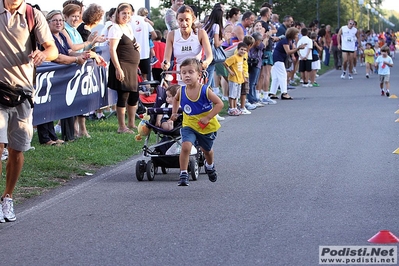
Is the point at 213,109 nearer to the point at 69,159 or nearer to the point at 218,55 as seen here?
the point at 69,159

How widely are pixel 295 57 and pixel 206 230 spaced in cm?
1803

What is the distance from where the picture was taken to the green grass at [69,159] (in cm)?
929

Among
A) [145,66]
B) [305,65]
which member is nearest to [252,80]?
[145,66]

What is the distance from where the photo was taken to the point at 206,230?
6797 millimetres

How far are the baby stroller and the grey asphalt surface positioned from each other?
0.47ft

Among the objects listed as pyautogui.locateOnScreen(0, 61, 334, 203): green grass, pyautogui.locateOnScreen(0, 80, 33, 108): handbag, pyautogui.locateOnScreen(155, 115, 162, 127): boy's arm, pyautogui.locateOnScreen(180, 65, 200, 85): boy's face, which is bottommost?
pyautogui.locateOnScreen(0, 61, 334, 203): green grass

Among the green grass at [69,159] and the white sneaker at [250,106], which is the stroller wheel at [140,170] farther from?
the white sneaker at [250,106]

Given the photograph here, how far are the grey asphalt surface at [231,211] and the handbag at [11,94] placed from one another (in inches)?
41.9

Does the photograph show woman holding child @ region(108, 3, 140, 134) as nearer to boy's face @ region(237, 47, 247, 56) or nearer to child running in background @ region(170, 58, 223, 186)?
boy's face @ region(237, 47, 247, 56)

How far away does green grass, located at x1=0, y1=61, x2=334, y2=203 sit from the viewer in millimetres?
9289

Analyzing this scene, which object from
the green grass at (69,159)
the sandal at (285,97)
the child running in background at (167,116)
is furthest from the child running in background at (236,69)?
the child running in background at (167,116)

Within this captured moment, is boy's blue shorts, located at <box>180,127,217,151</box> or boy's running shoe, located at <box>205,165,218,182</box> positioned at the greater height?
boy's blue shorts, located at <box>180,127,217,151</box>

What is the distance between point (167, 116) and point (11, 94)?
3.25 meters

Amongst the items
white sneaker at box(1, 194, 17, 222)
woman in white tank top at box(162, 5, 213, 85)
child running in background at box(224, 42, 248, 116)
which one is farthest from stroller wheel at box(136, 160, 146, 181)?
child running in background at box(224, 42, 248, 116)
